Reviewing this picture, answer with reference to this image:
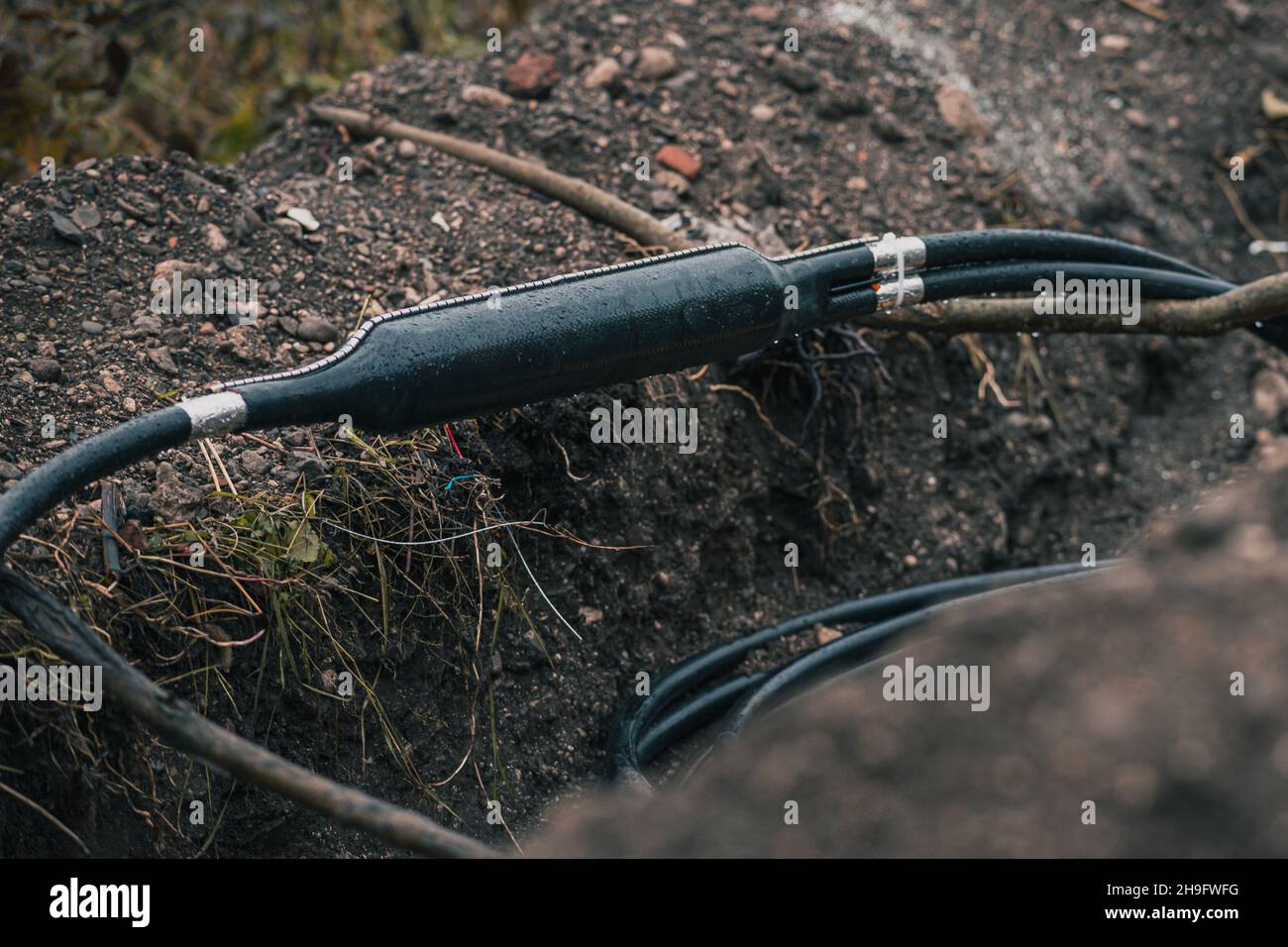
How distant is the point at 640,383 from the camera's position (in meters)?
2.88

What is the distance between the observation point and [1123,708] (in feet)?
3.92

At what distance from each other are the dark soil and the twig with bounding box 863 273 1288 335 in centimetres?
29

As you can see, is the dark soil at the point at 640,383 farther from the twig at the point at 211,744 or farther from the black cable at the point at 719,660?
the twig at the point at 211,744

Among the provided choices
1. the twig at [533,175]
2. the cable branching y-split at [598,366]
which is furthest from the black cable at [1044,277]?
the twig at [533,175]

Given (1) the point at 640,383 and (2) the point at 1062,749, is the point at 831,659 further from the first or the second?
(2) the point at 1062,749

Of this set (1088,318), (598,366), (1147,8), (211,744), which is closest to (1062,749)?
(211,744)

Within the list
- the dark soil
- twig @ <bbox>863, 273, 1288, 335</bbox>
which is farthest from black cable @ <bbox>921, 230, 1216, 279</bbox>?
the dark soil

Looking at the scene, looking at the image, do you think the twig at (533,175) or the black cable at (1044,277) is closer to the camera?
the black cable at (1044,277)

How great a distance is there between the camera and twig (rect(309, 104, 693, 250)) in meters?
3.17


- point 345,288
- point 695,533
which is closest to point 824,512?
point 695,533

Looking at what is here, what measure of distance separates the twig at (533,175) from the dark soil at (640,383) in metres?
0.04

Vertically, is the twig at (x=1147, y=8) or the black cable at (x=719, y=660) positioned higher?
the twig at (x=1147, y=8)

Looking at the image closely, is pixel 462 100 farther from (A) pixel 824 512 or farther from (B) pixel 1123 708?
(B) pixel 1123 708

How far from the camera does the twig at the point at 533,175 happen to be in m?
3.17
